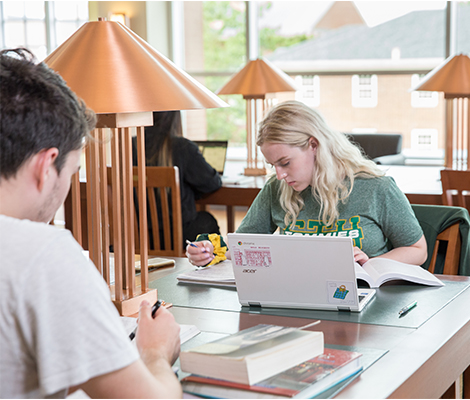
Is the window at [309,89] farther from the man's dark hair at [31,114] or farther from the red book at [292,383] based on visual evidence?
the man's dark hair at [31,114]

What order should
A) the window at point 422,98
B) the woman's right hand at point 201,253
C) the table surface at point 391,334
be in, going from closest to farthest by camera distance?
1. the table surface at point 391,334
2. the woman's right hand at point 201,253
3. the window at point 422,98

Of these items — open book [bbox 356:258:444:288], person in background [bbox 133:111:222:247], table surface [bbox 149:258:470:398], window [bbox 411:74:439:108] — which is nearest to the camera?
table surface [bbox 149:258:470:398]

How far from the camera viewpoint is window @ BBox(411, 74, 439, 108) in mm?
5805

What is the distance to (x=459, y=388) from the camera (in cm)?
147

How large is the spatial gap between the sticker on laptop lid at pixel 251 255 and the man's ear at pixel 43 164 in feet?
2.32

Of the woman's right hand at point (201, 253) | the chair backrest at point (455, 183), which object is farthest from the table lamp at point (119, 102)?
the chair backrest at point (455, 183)

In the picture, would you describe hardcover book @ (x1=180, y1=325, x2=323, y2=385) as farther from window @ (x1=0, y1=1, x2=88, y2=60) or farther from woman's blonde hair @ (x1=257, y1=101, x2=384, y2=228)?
window @ (x1=0, y1=1, x2=88, y2=60)

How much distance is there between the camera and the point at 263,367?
93 cm

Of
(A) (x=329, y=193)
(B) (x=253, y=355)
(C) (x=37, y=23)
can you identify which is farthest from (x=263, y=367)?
(C) (x=37, y=23)

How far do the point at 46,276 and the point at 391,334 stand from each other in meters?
0.79

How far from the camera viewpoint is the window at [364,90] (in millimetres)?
5980

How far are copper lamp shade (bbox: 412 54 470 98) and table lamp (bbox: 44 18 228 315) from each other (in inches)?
99.0

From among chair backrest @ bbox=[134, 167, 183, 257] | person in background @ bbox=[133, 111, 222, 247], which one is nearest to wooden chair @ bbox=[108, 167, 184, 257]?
chair backrest @ bbox=[134, 167, 183, 257]

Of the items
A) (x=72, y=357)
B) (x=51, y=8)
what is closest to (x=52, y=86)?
(x=72, y=357)
